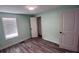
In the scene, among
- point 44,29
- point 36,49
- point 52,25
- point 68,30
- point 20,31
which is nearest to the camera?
point 68,30

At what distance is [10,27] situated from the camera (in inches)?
117

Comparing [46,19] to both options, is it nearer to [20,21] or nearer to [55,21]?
[55,21]

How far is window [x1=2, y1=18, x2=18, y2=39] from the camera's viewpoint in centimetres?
267

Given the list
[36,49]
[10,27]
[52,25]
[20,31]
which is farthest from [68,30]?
[10,27]

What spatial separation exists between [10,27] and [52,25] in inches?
80.7

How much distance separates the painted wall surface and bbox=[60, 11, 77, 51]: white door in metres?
0.46

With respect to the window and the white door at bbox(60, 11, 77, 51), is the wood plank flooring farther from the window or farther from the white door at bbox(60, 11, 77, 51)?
the window

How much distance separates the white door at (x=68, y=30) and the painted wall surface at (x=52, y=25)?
0.46 meters

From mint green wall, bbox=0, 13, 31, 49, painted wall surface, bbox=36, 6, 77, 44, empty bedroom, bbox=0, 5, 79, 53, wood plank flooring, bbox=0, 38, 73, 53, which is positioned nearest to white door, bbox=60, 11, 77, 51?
empty bedroom, bbox=0, 5, 79, 53

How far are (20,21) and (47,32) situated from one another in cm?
161

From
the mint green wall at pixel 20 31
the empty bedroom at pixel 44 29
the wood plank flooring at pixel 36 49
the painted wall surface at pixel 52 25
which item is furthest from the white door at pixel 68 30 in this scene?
the mint green wall at pixel 20 31

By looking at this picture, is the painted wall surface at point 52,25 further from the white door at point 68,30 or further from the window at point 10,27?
the window at point 10,27

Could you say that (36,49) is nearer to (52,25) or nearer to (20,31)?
(52,25)
